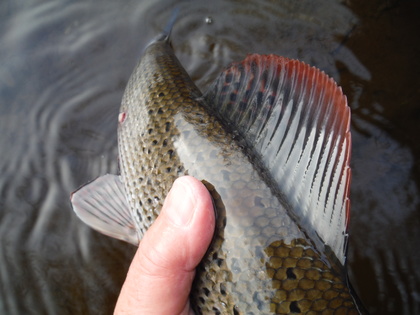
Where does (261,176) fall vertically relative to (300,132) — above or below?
below

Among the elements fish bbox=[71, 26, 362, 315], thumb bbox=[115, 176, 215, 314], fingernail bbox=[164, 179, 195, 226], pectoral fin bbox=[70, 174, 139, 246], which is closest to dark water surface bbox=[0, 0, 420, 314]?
pectoral fin bbox=[70, 174, 139, 246]

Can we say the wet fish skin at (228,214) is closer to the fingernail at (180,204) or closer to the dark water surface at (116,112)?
the fingernail at (180,204)

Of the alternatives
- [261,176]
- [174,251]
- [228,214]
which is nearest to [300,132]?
[261,176]

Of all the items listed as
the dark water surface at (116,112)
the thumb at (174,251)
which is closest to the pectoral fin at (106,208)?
the dark water surface at (116,112)

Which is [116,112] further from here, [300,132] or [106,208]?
[300,132]

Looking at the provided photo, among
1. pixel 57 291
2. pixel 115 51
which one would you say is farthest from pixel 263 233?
pixel 115 51

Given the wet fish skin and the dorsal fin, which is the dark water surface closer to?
the wet fish skin

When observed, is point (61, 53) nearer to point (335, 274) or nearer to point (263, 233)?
point (263, 233)
